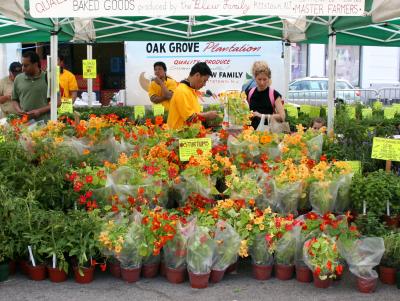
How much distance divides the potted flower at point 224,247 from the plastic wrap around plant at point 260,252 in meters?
0.17

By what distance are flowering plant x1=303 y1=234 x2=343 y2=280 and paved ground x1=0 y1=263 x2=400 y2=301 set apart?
0.17m

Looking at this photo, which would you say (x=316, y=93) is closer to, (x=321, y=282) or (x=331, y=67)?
(x=331, y=67)

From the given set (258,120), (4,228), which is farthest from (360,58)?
(4,228)

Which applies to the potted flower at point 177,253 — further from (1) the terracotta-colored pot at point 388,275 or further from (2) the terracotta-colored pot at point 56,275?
(1) the terracotta-colored pot at point 388,275

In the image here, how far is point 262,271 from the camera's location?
3805 millimetres

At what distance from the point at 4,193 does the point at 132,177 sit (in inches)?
37.8

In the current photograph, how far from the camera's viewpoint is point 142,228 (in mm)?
3682

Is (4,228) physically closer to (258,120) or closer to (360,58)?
(258,120)

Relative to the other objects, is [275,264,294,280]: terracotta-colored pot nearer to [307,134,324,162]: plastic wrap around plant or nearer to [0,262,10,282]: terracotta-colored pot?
[307,134,324,162]: plastic wrap around plant

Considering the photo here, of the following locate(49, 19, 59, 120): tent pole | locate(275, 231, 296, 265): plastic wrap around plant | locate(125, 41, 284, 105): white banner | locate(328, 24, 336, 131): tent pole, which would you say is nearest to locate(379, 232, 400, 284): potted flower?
locate(275, 231, 296, 265): plastic wrap around plant

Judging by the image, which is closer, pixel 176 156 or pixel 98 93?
pixel 176 156

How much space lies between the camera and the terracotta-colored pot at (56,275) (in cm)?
372

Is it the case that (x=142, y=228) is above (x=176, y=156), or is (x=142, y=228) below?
below

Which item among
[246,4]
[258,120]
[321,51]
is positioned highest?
[321,51]
